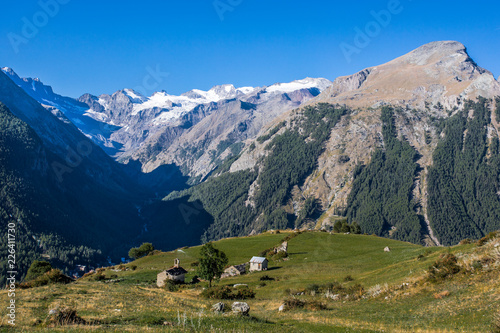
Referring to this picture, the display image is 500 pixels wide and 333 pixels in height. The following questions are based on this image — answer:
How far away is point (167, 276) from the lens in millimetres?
72062

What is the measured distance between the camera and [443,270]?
120 ft

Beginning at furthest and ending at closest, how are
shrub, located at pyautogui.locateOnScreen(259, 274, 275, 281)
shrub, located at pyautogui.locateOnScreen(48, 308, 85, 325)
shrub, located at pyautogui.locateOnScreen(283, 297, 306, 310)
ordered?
shrub, located at pyautogui.locateOnScreen(259, 274, 275, 281), shrub, located at pyautogui.locateOnScreen(283, 297, 306, 310), shrub, located at pyautogui.locateOnScreen(48, 308, 85, 325)

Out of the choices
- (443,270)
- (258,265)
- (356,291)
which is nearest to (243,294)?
(356,291)

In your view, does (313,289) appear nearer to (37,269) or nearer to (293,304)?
(293,304)

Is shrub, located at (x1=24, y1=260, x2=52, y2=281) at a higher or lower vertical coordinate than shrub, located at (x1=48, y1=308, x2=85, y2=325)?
lower

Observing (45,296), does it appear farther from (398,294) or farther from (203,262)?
(398,294)

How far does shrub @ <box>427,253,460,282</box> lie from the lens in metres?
36.1

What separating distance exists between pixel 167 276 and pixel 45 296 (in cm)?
3524

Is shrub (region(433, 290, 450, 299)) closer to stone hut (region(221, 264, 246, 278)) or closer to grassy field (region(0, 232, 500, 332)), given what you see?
grassy field (region(0, 232, 500, 332))

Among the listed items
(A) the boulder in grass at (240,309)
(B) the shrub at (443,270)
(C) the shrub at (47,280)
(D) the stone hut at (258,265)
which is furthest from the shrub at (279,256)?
(A) the boulder in grass at (240,309)

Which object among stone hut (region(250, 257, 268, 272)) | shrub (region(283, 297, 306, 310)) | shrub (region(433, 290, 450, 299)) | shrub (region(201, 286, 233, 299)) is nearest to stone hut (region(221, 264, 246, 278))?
→ stone hut (region(250, 257, 268, 272))

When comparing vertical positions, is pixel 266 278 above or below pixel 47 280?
below

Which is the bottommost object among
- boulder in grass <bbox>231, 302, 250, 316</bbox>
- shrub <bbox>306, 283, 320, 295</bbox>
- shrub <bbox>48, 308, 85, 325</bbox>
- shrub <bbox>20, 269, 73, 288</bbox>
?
shrub <bbox>306, 283, 320, 295</bbox>

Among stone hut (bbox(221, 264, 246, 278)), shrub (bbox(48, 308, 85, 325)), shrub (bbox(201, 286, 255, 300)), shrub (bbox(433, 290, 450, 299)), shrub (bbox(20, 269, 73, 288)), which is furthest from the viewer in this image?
stone hut (bbox(221, 264, 246, 278))
